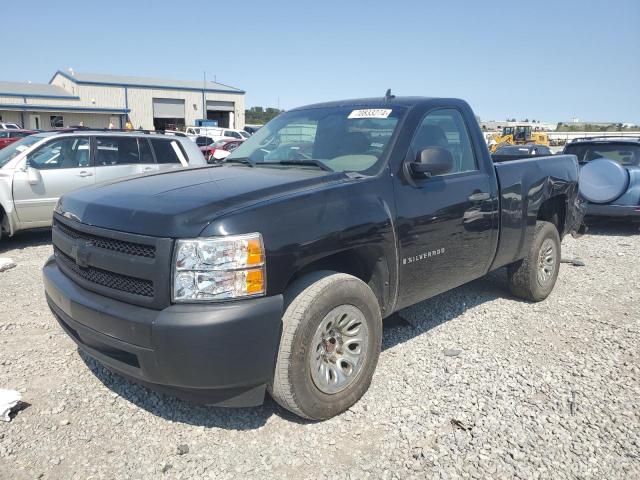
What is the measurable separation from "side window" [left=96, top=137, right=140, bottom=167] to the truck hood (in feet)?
16.5

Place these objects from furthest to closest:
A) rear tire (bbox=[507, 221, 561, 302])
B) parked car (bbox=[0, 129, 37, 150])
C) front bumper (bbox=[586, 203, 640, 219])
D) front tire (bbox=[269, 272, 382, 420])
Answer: parked car (bbox=[0, 129, 37, 150])
front bumper (bbox=[586, 203, 640, 219])
rear tire (bbox=[507, 221, 561, 302])
front tire (bbox=[269, 272, 382, 420])

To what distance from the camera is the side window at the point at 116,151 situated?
8062 mm

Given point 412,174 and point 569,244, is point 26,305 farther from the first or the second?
point 569,244

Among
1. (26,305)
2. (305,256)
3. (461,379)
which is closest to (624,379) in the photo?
(461,379)

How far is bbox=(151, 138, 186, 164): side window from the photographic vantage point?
8520 millimetres

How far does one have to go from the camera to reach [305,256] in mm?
2799

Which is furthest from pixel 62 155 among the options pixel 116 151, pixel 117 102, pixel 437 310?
pixel 117 102

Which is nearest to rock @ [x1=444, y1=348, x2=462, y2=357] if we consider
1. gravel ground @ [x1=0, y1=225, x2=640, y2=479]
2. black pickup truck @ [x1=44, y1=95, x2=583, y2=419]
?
gravel ground @ [x1=0, y1=225, x2=640, y2=479]

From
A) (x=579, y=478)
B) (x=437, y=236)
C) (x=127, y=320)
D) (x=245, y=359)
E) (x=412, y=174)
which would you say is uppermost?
(x=412, y=174)

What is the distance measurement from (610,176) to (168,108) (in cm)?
5067

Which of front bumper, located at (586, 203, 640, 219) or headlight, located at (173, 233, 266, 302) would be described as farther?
front bumper, located at (586, 203, 640, 219)

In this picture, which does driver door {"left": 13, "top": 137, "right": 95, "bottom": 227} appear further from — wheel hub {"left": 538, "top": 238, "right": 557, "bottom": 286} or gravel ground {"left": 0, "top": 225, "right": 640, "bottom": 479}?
wheel hub {"left": 538, "top": 238, "right": 557, "bottom": 286}

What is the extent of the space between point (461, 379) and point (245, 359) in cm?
178

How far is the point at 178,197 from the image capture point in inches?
113
